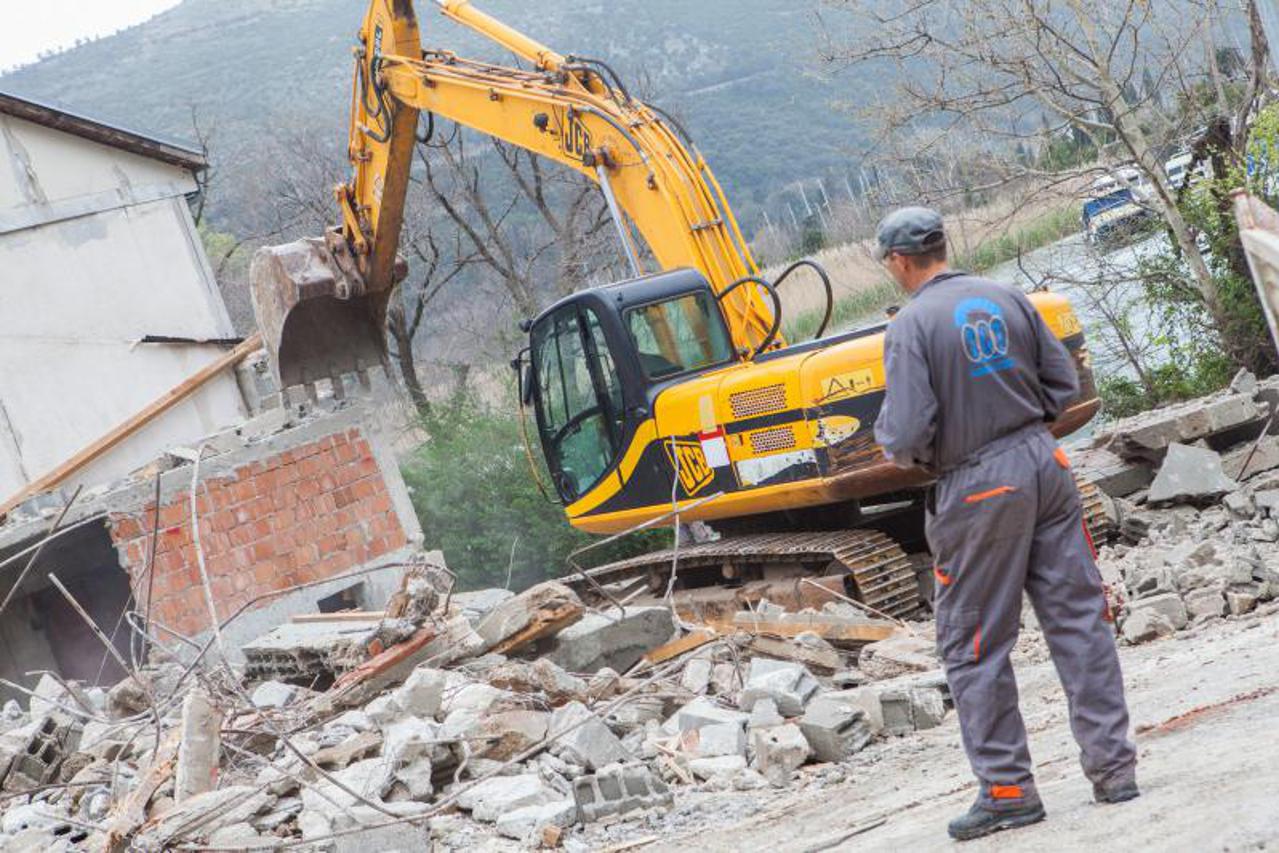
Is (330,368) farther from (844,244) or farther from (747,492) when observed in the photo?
(844,244)

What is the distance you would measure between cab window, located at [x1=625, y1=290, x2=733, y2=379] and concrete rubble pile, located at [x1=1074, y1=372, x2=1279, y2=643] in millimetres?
3097

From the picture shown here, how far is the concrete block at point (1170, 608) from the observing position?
27.5 feet

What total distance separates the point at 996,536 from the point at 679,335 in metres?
6.85

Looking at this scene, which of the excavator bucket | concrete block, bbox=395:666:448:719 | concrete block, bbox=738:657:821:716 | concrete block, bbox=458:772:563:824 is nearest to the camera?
concrete block, bbox=458:772:563:824

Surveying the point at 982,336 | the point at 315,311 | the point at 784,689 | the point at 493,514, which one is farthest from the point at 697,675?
the point at 493,514

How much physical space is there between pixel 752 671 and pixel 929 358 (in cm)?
369

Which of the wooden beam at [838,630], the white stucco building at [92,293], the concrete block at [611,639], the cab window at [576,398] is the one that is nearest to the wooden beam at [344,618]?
the concrete block at [611,639]

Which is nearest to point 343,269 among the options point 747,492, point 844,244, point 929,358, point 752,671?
point 747,492

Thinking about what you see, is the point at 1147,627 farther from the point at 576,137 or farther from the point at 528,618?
the point at 576,137

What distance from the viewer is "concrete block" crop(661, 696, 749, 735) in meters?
7.27

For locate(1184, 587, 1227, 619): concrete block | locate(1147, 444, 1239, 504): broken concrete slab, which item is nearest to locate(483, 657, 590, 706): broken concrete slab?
locate(1184, 587, 1227, 619): concrete block

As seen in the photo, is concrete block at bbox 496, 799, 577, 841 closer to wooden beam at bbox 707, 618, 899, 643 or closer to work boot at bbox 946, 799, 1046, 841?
work boot at bbox 946, 799, 1046, 841

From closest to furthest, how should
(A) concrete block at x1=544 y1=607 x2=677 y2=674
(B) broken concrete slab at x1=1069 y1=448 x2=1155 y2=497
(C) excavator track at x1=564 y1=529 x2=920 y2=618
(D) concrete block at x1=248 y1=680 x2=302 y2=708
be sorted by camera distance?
(D) concrete block at x1=248 y1=680 x2=302 y2=708, (A) concrete block at x1=544 y1=607 x2=677 y2=674, (C) excavator track at x1=564 y1=529 x2=920 y2=618, (B) broken concrete slab at x1=1069 y1=448 x2=1155 y2=497

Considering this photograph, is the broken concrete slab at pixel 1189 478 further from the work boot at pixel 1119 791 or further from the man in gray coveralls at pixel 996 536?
the work boot at pixel 1119 791
